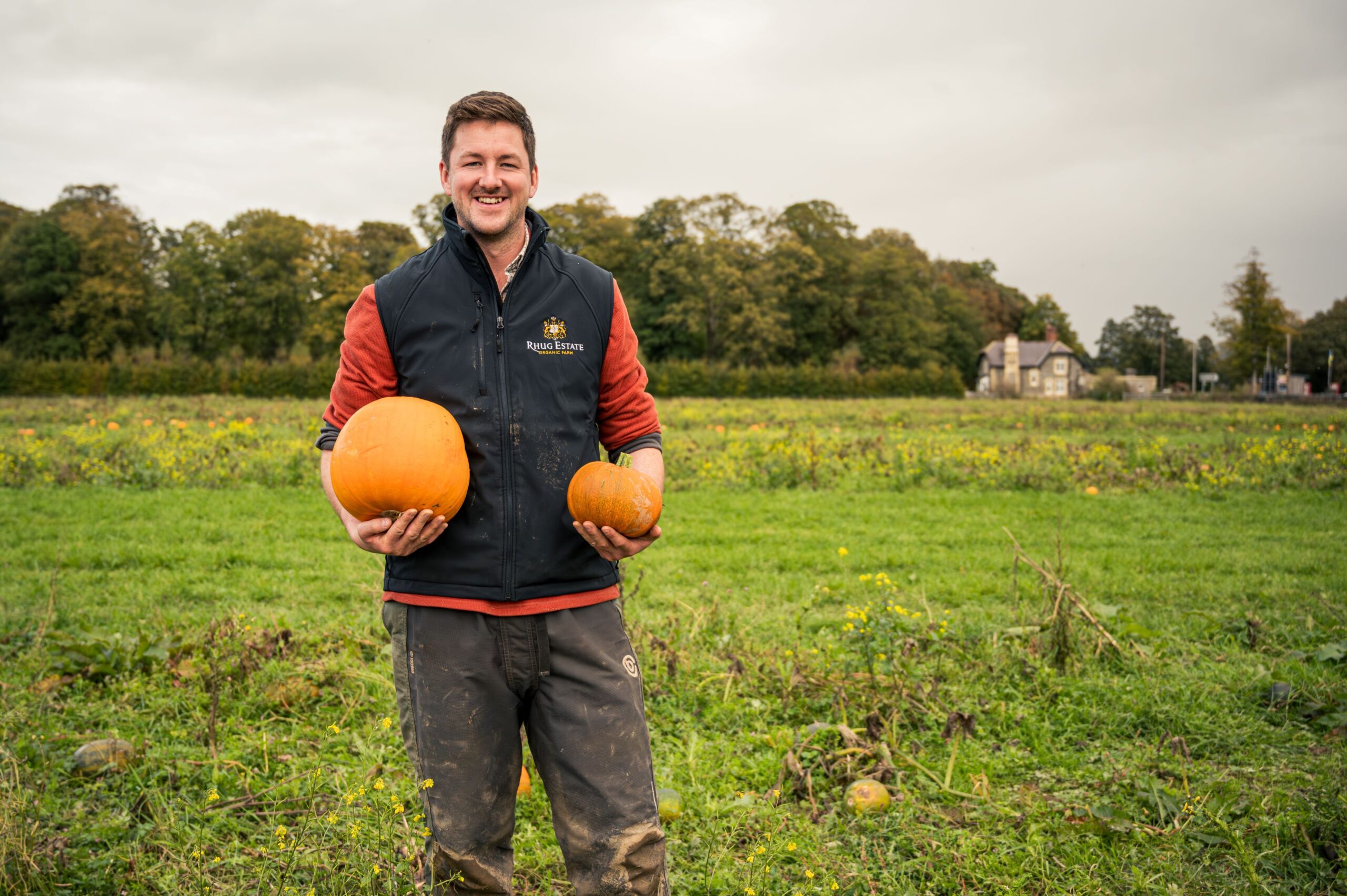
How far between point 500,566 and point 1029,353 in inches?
3484

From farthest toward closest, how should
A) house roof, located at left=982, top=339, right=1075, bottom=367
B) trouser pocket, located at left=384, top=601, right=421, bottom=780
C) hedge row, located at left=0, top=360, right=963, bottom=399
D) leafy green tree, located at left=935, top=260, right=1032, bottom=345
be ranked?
leafy green tree, located at left=935, top=260, right=1032, bottom=345
house roof, located at left=982, top=339, right=1075, bottom=367
hedge row, located at left=0, top=360, right=963, bottom=399
trouser pocket, located at left=384, top=601, right=421, bottom=780

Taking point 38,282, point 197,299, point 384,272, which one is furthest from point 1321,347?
point 38,282

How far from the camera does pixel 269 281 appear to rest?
5344 centimetres

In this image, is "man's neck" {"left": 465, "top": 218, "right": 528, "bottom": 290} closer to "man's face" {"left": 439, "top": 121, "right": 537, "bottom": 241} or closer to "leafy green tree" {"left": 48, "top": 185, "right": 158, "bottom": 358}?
"man's face" {"left": 439, "top": 121, "right": 537, "bottom": 241}

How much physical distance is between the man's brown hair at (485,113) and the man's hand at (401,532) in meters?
0.99

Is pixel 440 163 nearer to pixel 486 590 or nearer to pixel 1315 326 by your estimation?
pixel 486 590

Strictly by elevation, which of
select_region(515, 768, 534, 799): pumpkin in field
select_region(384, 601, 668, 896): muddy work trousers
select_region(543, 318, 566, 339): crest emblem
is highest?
select_region(543, 318, 566, 339): crest emblem

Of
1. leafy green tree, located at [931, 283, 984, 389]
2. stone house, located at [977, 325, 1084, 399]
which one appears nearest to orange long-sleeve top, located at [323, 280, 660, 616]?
leafy green tree, located at [931, 283, 984, 389]

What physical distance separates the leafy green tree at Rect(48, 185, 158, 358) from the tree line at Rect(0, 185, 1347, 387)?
11 cm

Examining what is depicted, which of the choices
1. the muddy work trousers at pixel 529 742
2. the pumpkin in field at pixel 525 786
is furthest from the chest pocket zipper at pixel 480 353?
the pumpkin in field at pixel 525 786

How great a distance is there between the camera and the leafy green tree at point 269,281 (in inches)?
2063

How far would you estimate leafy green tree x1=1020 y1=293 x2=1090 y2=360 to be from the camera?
3610 inches

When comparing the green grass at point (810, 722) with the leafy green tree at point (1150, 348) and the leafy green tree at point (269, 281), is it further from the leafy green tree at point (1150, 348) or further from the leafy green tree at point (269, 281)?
the leafy green tree at point (1150, 348)

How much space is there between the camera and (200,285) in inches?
2055
